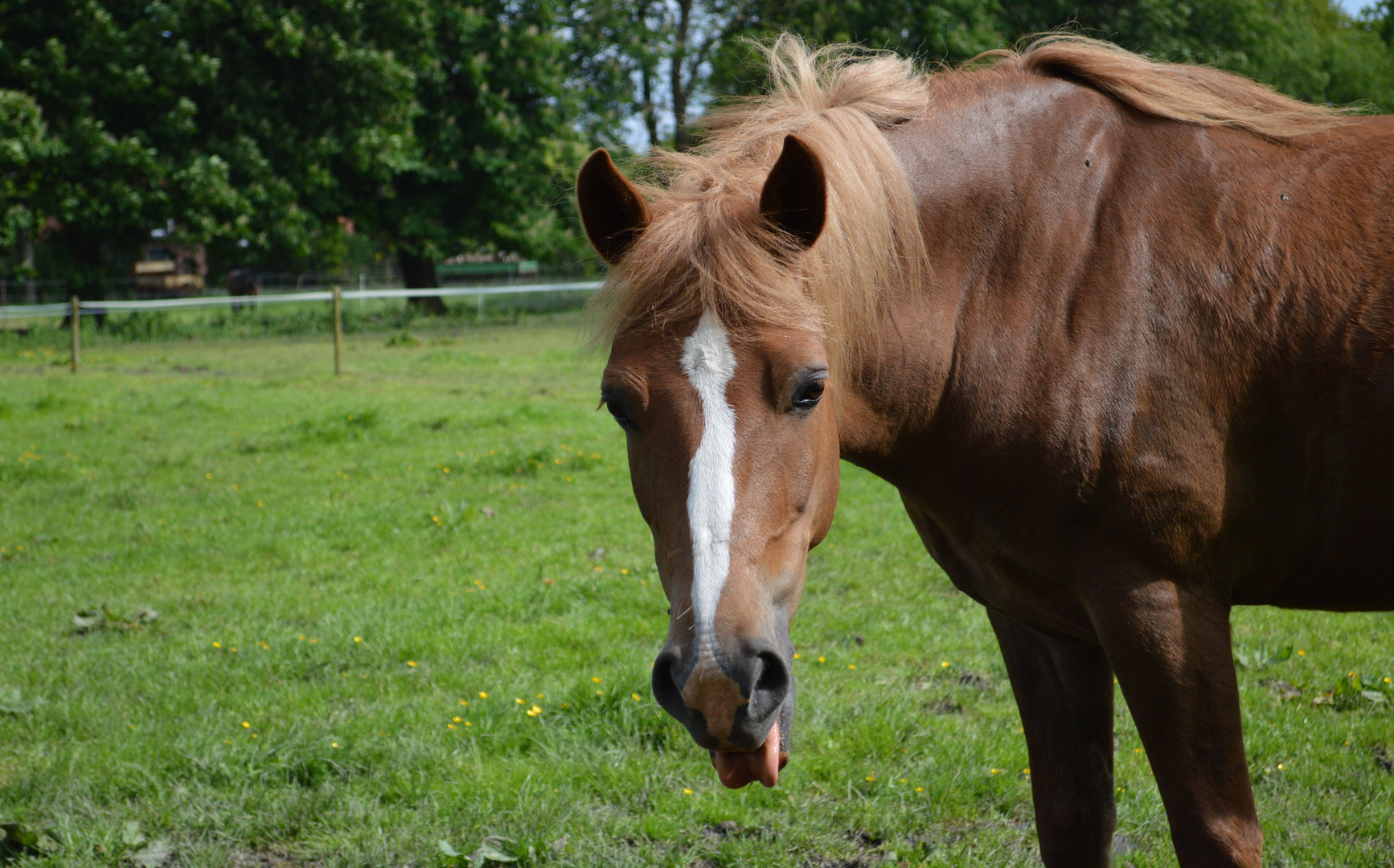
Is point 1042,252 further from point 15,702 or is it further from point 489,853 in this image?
point 15,702

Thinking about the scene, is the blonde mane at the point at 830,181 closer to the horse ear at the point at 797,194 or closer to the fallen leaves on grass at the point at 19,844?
the horse ear at the point at 797,194

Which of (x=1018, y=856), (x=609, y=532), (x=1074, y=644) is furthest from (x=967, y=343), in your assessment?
(x=609, y=532)

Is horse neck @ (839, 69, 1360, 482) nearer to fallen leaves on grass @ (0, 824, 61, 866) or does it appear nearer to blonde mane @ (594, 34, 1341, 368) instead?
blonde mane @ (594, 34, 1341, 368)

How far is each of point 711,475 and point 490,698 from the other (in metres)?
2.42

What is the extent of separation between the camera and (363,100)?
20.2 m

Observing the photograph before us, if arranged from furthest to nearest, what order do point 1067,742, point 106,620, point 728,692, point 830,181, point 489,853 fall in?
point 106,620, point 489,853, point 1067,742, point 830,181, point 728,692

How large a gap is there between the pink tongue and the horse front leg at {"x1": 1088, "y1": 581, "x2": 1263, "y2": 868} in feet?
2.25

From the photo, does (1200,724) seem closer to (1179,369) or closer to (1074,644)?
(1074,644)

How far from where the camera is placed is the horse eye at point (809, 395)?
1.71 meters

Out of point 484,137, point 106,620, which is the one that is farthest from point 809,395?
point 484,137

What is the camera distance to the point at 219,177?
735 inches

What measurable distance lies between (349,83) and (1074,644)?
20.6 metres

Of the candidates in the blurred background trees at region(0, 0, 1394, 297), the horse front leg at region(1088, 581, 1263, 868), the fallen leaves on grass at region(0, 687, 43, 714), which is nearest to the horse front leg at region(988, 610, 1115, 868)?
the horse front leg at region(1088, 581, 1263, 868)

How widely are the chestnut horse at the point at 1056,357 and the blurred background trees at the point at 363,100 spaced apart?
1315 centimetres
